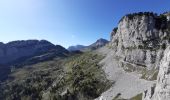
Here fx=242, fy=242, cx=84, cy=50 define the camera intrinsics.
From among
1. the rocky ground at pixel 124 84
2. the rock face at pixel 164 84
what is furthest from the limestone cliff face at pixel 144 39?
the rock face at pixel 164 84

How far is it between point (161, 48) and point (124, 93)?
3464cm

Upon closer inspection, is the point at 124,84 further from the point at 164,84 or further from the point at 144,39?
the point at 164,84

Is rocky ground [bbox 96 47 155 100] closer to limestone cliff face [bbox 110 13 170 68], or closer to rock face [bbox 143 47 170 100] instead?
limestone cliff face [bbox 110 13 170 68]

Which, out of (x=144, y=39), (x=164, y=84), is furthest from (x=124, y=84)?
(x=164, y=84)

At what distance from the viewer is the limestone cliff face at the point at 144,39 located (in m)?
134

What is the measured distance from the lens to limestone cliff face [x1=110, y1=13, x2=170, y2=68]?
440ft

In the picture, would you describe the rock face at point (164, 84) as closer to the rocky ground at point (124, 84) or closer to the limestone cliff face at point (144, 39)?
the rocky ground at point (124, 84)

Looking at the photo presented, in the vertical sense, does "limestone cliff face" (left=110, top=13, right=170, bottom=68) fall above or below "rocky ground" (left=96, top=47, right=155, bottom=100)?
above

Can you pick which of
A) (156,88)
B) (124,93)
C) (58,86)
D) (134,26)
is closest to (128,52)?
(134,26)

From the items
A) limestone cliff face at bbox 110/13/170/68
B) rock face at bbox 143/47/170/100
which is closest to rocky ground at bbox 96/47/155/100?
limestone cliff face at bbox 110/13/170/68

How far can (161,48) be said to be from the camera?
13038cm

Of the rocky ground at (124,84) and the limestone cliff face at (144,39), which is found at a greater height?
the limestone cliff face at (144,39)

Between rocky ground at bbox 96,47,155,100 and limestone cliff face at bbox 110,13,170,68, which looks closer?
rocky ground at bbox 96,47,155,100

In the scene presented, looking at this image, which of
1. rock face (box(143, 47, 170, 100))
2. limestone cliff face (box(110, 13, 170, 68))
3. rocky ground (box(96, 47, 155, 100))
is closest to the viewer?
rock face (box(143, 47, 170, 100))
